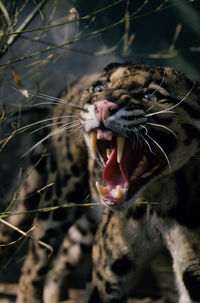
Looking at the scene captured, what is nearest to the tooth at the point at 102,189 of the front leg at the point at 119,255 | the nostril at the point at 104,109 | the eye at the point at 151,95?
the nostril at the point at 104,109

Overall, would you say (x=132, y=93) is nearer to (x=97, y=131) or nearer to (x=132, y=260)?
(x=97, y=131)

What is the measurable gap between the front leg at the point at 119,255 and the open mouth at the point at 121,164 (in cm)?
55

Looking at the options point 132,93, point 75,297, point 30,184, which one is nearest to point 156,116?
point 132,93

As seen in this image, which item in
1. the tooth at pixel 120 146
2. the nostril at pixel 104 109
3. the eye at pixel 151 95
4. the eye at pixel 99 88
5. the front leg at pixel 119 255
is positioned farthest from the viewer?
the front leg at pixel 119 255

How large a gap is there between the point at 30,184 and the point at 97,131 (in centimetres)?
179

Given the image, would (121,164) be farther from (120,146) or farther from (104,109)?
(104,109)

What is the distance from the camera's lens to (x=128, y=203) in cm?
350

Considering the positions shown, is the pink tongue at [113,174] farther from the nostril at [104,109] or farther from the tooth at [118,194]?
the nostril at [104,109]

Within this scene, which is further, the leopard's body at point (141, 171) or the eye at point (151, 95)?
the eye at point (151, 95)

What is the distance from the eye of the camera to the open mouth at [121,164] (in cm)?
342

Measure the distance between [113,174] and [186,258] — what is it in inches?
29.1

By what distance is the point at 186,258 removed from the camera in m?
3.75

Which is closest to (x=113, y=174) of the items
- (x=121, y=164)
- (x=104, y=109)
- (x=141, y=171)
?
(x=121, y=164)

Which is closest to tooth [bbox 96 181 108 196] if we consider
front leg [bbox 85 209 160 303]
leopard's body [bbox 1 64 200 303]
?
leopard's body [bbox 1 64 200 303]
